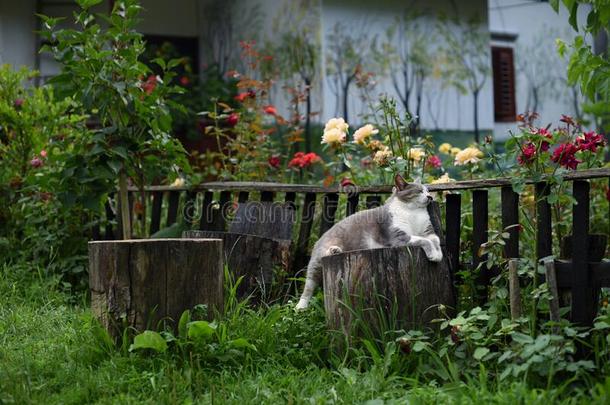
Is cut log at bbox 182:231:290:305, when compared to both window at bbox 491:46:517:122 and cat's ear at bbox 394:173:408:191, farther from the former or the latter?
window at bbox 491:46:517:122

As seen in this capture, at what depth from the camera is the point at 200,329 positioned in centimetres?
421

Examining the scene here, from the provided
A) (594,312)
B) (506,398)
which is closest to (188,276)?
(506,398)

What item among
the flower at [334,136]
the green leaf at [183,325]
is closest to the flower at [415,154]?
the flower at [334,136]

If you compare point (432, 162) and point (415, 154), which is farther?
point (432, 162)

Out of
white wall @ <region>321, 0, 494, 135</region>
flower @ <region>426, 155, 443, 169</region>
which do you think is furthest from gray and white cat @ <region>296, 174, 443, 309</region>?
white wall @ <region>321, 0, 494, 135</region>

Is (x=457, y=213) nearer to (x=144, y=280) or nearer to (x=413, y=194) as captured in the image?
(x=413, y=194)

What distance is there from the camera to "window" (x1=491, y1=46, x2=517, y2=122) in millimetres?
12602

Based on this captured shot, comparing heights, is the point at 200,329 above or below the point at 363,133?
below

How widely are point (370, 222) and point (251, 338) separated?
97 centimetres

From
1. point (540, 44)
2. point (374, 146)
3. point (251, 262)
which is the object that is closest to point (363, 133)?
point (374, 146)

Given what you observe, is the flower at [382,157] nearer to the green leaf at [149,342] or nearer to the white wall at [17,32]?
the green leaf at [149,342]

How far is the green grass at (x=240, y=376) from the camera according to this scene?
3723 millimetres

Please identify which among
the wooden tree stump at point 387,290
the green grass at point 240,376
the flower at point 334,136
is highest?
the flower at point 334,136

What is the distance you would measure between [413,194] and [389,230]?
0.80 ft
